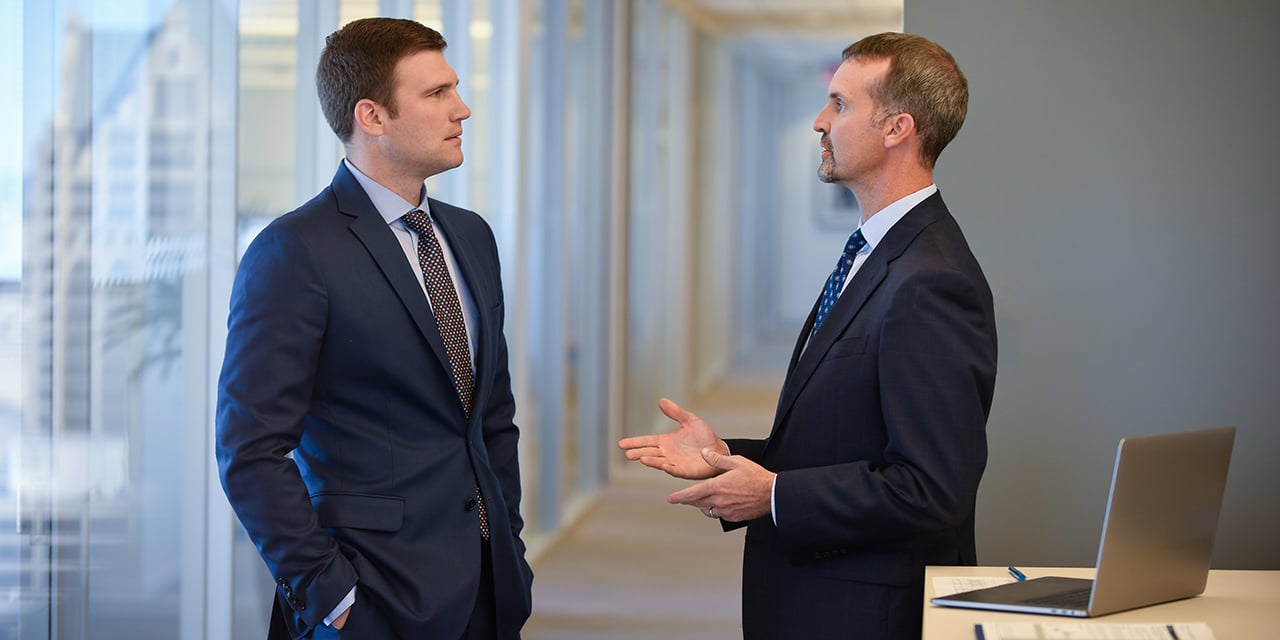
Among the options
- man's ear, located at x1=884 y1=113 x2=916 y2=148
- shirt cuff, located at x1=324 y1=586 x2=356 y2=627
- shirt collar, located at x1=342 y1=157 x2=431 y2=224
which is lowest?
shirt cuff, located at x1=324 y1=586 x2=356 y2=627

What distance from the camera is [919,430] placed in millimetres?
2020

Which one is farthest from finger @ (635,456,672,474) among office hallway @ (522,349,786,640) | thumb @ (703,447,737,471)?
office hallway @ (522,349,786,640)

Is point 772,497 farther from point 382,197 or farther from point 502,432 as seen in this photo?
point 382,197

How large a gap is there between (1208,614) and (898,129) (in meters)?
0.95

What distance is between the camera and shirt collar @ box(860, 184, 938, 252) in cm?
221

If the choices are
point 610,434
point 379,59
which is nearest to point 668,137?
point 610,434

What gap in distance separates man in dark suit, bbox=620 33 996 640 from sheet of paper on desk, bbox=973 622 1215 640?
249mm

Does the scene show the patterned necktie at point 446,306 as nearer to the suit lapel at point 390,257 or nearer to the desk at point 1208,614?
the suit lapel at point 390,257

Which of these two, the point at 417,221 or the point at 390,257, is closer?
the point at 390,257

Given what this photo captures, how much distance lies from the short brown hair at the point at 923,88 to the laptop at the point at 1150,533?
0.68 meters

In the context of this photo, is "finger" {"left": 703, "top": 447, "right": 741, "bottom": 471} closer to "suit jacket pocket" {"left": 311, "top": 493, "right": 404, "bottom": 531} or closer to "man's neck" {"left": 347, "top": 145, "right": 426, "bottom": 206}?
"suit jacket pocket" {"left": 311, "top": 493, "right": 404, "bottom": 531}

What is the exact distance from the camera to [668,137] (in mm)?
10148

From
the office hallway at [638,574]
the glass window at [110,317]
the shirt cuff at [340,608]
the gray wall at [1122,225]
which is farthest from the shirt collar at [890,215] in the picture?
the office hallway at [638,574]

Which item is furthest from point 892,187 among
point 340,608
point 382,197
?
point 340,608
